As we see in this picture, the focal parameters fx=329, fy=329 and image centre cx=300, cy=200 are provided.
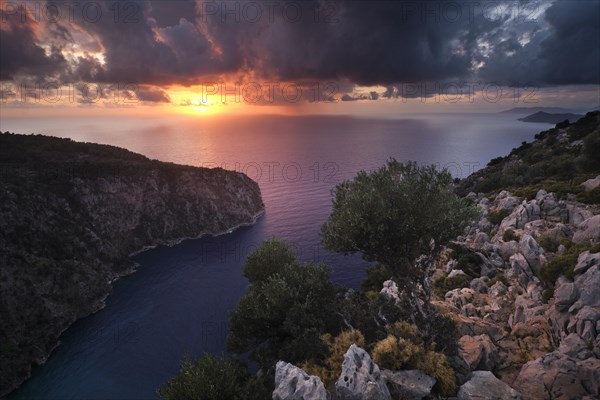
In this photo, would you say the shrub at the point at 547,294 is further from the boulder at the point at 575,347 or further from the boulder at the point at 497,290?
the boulder at the point at 575,347

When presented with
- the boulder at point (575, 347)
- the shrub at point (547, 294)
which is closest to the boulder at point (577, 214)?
the shrub at point (547, 294)

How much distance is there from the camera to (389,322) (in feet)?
106

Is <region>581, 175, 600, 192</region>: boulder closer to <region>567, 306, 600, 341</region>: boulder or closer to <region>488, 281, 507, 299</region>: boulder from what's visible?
<region>488, 281, 507, 299</region>: boulder

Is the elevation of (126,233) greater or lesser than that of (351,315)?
lesser

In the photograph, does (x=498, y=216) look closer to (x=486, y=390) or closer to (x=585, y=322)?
(x=585, y=322)

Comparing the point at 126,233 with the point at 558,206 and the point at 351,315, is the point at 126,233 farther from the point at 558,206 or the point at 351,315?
the point at 558,206

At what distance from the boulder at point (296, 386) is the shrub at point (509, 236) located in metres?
42.5

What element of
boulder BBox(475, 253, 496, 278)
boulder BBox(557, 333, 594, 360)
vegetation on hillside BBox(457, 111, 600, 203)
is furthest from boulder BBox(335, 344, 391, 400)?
vegetation on hillside BBox(457, 111, 600, 203)

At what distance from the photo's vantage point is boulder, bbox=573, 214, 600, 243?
1441 inches

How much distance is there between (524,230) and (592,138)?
4096 cm

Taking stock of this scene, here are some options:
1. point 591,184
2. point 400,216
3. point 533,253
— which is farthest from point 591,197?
point 400,216

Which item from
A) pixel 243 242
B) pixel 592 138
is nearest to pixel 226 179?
pixel 243 242

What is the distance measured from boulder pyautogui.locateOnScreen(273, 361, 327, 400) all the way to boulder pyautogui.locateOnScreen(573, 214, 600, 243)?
35.8 m

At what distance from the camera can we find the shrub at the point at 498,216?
195 feet
